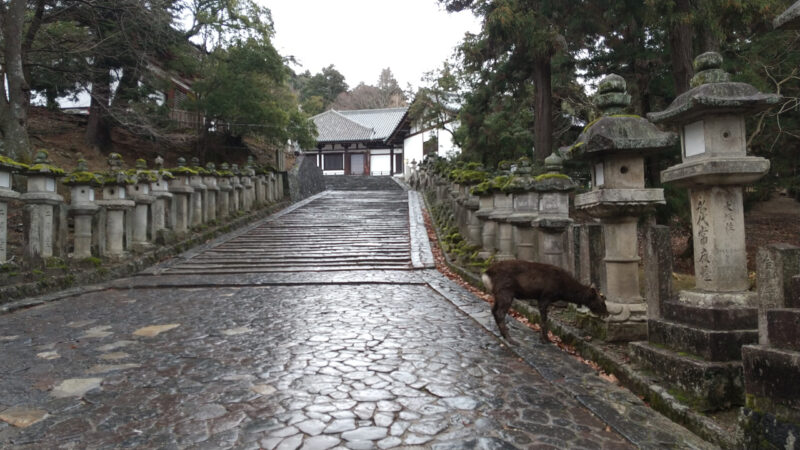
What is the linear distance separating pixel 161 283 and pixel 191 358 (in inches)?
216

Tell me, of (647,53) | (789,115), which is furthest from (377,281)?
(789,115)

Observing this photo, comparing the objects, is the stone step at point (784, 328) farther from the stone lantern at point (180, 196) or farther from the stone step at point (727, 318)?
the stone lantern at point (180, 196)

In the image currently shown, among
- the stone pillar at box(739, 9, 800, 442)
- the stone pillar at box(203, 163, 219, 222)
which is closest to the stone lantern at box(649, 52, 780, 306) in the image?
the stone pillar at box(739, 9, 800, 442)

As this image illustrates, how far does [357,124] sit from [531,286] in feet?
141

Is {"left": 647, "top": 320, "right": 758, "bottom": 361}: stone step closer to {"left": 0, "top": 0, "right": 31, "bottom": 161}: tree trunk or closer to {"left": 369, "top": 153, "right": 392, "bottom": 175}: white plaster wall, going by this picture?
{"left": 0, "top": 0, "right": 31, "bottom": 161}: tree trunk

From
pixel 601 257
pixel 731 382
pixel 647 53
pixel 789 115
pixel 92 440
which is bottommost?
pixel 92 440

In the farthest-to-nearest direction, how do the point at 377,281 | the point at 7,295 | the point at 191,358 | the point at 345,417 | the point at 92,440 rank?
the point at 377,281 < the point at 7,295 < the point at 191,358 < the point at 345,417 < the point at 92,440

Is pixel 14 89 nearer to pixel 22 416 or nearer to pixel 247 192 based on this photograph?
pixel 247 192

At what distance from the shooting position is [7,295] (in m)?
7.68

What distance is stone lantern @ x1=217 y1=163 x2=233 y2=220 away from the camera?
1650cm

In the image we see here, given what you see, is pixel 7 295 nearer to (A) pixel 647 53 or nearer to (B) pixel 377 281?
(B) pixel 377 281

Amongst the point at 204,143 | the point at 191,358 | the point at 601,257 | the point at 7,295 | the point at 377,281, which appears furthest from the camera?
the point at 204,143

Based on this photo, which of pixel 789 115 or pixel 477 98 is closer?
pixel 789 115

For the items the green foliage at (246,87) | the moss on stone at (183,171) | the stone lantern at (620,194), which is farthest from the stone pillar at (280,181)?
the stone lantern at (620,194)
